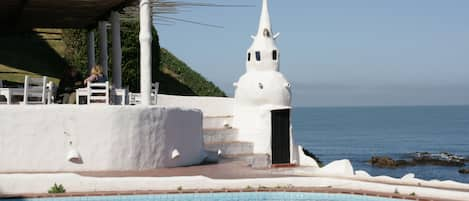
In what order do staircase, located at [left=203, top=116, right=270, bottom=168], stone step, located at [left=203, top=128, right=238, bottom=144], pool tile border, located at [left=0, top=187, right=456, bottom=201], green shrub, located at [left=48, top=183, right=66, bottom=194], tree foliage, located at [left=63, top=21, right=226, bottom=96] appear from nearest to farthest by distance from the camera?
pool tile border, located at [left=0, top=187, right=456, bottom=201], green shrub, located at [left=48, top=183, right=66, bottom=194], staircase, located at [left=203, top=116, right=270, bottom=168], stone step, located at [left=203, top=128, right=238, bottom=144], tree foliage, located at [left=63, top=21, right=226, bottom=96]

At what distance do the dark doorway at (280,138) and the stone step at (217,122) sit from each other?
158 cm

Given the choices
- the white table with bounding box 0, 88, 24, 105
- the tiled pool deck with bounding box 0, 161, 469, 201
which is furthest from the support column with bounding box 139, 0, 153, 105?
the white table with bounding box 0, 88, 24, 105

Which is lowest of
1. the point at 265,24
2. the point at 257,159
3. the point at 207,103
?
the point at 257,159

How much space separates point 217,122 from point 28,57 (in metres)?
14.7

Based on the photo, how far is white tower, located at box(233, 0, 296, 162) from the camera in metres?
21.1

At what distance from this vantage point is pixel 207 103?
23594 millimetres

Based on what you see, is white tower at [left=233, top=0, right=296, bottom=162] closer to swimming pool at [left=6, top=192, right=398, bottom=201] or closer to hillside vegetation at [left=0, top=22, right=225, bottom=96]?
swimming pool at [left=6, top=192, right=398, bottom=201]

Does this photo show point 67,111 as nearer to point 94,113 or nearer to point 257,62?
point 94,113

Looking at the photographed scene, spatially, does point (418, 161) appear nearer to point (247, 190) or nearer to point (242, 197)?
point (247, 190)

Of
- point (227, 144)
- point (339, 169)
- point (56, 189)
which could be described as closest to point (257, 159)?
point (227, 144)

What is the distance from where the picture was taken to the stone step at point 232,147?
19297mm

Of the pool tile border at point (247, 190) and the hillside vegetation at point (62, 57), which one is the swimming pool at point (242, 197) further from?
the hillside vegetation at point (62, 57)

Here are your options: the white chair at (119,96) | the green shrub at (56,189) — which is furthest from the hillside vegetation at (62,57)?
the green shrub at (56,189)

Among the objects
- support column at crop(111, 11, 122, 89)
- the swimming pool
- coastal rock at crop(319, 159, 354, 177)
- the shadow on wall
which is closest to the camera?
the swimming pool
